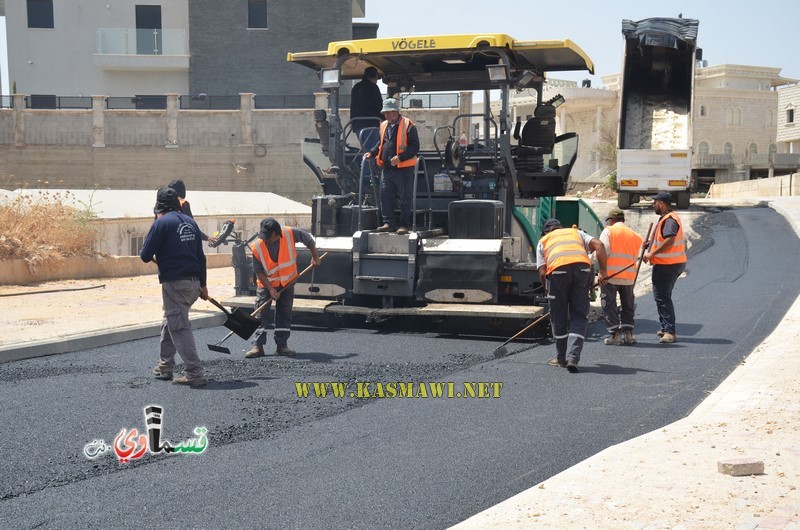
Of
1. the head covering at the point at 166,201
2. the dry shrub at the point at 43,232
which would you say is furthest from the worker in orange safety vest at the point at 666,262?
the dry shrub at the point at 43,232

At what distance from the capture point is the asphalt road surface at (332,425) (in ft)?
16.0

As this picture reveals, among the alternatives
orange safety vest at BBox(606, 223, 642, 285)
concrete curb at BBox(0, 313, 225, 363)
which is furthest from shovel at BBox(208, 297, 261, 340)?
orange safety vest at BBox(606, 223, 642, 285)

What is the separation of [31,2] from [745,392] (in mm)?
39666

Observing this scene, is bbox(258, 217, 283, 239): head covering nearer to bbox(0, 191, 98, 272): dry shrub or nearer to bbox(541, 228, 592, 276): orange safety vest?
bbox(541, 228, 592, 276): orange safety vest

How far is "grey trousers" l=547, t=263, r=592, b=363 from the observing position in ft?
28.6

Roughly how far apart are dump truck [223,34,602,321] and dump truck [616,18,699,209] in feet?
41.8

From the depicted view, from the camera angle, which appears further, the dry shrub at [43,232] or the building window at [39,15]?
the building window at [39,15]

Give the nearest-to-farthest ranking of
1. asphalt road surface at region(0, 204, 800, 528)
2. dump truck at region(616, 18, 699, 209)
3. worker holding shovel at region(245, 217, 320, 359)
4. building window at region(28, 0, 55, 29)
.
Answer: asphalt road surface at region(0, 204, 800, 528) → worker holding shovel at region(245, 217, 320, 359) → dump truck at region(616, 18, 699, 209) → building window at region(28, 0, 55, 29)

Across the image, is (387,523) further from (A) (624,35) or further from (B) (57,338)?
(A) (624,35)

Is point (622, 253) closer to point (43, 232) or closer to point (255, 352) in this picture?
point (255, 352)

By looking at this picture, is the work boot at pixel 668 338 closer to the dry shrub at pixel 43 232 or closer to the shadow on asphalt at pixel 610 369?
the shadow on asphalt at pixel 610 369

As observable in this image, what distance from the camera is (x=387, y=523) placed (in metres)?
4.63

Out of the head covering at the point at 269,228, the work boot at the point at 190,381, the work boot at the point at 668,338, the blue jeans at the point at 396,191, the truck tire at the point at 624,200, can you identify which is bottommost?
the work boot at the point at 668,338

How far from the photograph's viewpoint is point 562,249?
883cm
